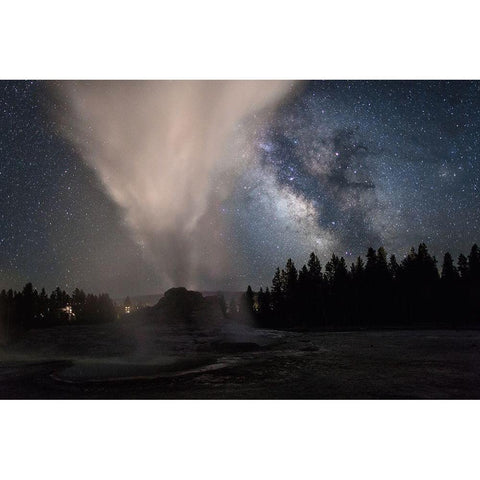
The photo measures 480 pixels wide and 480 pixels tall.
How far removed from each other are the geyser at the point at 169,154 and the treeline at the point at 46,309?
168cm

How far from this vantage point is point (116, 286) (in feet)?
23.1

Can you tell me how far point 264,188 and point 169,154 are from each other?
1.98 m

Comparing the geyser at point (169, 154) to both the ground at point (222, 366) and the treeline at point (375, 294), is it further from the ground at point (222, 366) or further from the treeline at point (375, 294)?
the treeline at point (375, 294)

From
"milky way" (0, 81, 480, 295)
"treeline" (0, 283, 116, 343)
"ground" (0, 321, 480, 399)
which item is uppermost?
"milky way" (0, 81, 480, 295)

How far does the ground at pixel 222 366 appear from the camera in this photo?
4.98 meters

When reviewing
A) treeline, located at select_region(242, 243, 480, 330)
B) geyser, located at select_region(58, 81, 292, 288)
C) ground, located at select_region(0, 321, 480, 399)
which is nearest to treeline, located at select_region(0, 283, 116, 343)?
ground, located at select_region(0, 321, 480, 399)

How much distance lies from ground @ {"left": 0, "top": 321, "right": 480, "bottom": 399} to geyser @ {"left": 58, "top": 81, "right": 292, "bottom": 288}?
5.63ft

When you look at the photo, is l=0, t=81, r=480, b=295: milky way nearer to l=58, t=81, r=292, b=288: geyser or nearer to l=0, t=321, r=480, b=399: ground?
l=58, t=81, r=292, b=288: geyser

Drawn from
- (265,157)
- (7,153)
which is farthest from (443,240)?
(7,153)

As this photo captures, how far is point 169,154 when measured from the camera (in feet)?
21.8

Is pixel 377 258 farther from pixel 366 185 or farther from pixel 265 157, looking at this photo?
pixel 265 157

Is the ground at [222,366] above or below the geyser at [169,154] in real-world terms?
below

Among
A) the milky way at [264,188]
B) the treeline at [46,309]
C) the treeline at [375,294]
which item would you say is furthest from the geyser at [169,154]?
the treeline at [375,294]

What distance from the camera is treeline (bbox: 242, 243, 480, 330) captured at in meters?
8.12
